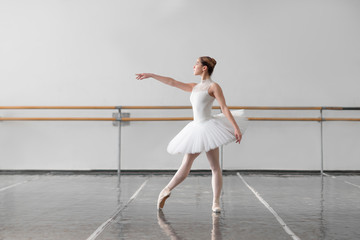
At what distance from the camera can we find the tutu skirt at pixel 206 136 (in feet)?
12.4

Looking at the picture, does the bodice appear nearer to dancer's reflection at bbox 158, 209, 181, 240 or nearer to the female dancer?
the female dancer

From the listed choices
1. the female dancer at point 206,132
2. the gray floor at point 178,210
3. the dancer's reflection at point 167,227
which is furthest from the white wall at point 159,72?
the dancer's reflection at point 167,227

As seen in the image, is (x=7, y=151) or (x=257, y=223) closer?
(x=257, y=223)

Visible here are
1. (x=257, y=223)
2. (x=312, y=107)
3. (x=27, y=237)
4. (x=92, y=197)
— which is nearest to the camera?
(x=27, y=237)

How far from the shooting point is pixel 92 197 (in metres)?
4.73

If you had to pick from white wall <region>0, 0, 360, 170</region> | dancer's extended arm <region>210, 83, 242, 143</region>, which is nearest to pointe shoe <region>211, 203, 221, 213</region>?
dancer's extended arm <region>210, 83, 242, 143</region>

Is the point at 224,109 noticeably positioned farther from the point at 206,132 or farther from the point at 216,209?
the point at 216,209

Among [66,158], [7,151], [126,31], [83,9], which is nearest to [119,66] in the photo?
[126,31]

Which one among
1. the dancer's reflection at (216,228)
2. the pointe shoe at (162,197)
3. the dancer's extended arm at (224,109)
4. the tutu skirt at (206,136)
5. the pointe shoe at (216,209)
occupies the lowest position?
the dancer's reflection at (216,228)

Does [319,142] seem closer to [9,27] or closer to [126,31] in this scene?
[126,31]

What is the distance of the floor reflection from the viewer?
9.61 ft

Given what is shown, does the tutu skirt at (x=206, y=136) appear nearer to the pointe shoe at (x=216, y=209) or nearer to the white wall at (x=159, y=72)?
the pointe shoe at (x=216, y=209)

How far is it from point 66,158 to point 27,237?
473 centimetres

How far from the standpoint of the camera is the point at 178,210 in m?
3.95
